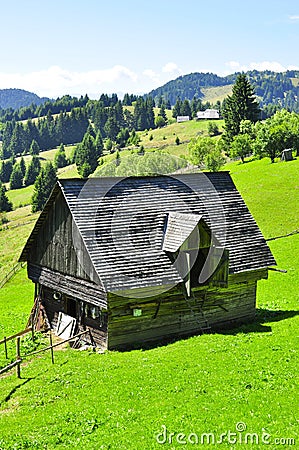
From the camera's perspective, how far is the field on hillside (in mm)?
12461

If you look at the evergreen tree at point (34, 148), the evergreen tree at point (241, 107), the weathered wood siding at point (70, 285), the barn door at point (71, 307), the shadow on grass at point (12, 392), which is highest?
the evergreen tree at point (241, 107)

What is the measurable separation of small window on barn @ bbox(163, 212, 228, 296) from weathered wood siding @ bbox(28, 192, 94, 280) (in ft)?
12.2

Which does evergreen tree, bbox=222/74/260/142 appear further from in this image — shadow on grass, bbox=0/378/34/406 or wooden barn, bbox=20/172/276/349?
shadow on grass, bbox=0/378/34/406

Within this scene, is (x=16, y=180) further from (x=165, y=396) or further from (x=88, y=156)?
(x=165, y=396)

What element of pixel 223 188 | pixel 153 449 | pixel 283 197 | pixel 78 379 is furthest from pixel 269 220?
pixel 153 449

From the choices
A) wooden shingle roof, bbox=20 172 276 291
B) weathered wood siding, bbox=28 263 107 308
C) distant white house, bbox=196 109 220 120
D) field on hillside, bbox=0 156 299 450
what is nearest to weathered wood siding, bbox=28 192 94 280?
weathered wood siding, bbox=28 263 107 308

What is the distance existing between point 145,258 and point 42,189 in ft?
328

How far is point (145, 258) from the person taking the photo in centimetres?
2089

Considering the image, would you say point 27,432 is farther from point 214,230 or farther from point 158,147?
point 158,147

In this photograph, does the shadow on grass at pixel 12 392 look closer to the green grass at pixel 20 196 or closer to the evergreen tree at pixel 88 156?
the green grass at pixel 20 196

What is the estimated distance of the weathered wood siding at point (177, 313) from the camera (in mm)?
19969

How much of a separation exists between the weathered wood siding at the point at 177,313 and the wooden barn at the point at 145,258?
0.05 m

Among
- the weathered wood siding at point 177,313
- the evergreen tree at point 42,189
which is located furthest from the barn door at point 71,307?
the evergreen tree at point 42,189

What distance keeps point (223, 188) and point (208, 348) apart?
32.3ft
